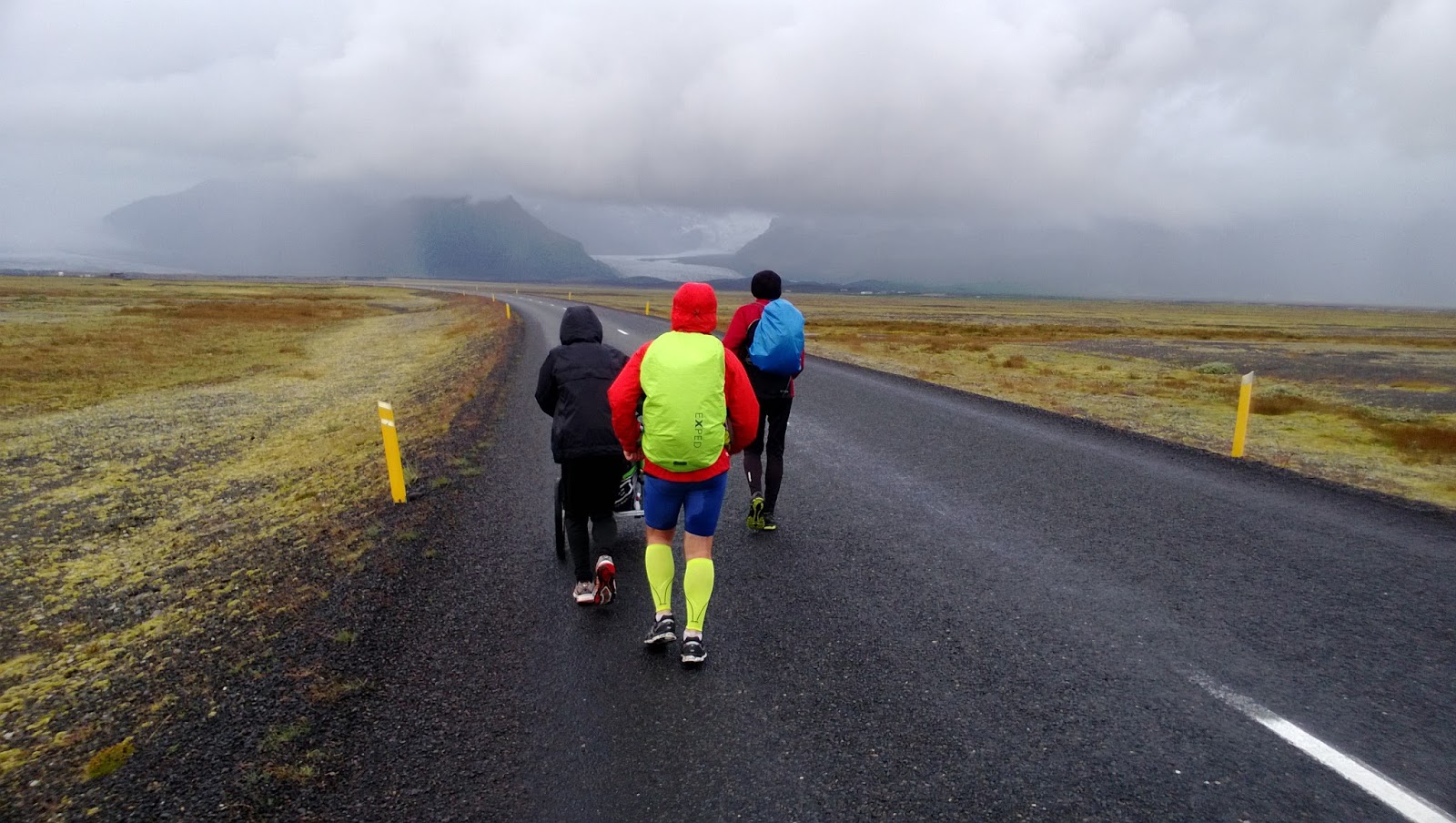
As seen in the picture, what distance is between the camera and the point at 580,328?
5469 millimetres

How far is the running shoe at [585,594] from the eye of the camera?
17.7 ft

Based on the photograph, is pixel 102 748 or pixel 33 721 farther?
pixel 33 721

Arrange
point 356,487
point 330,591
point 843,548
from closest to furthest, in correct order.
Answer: point 330,591 → point 843,548 → point 356,487

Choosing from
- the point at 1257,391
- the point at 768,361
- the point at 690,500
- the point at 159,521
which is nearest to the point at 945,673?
the point at 690,500

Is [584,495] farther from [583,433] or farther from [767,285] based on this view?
[767,285]

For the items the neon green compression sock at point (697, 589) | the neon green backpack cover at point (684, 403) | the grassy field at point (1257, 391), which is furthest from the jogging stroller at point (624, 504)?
the grassy field at point (1257, 391)

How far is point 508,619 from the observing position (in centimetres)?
518

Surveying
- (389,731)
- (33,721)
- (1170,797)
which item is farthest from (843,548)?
(33,721)

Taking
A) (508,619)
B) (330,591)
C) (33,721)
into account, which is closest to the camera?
(33,721)

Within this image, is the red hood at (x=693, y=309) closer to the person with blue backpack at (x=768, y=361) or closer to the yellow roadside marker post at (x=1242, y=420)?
the person with blue backpack at (x=768, y=361)

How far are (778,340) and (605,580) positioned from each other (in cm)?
240

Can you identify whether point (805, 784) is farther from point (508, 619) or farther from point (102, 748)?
point (102, 748)

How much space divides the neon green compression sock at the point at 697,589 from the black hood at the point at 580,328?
74.1 inches

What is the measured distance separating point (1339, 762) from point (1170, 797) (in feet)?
3.08
